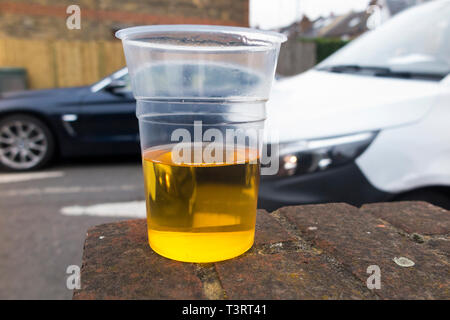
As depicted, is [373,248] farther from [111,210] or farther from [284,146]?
[111,210]

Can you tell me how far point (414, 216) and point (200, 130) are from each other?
0.72 m

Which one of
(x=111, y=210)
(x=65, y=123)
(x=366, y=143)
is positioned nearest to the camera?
(x=366, y=143)

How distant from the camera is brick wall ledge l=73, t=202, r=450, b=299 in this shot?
74 cm

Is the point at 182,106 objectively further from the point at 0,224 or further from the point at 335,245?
the point at 0,224

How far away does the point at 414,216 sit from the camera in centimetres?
114

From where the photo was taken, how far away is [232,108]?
966 millimetres

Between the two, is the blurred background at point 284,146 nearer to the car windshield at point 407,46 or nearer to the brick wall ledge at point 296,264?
the car windshield at point 407,46

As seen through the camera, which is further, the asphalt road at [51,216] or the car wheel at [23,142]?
the car wheel at [23,142]

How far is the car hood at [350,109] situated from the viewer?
1.95m

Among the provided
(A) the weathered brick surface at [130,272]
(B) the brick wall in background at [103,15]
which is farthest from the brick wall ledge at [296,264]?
(B) the brick wall in background at [103,15]

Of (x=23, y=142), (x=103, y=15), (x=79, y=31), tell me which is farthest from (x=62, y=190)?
(x=103, y=15)

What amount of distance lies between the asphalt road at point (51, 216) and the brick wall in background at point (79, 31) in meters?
6.64

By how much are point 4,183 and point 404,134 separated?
452 centimetres

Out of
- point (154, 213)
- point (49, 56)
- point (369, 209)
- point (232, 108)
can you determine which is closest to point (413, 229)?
Answer: point (369, 209)
